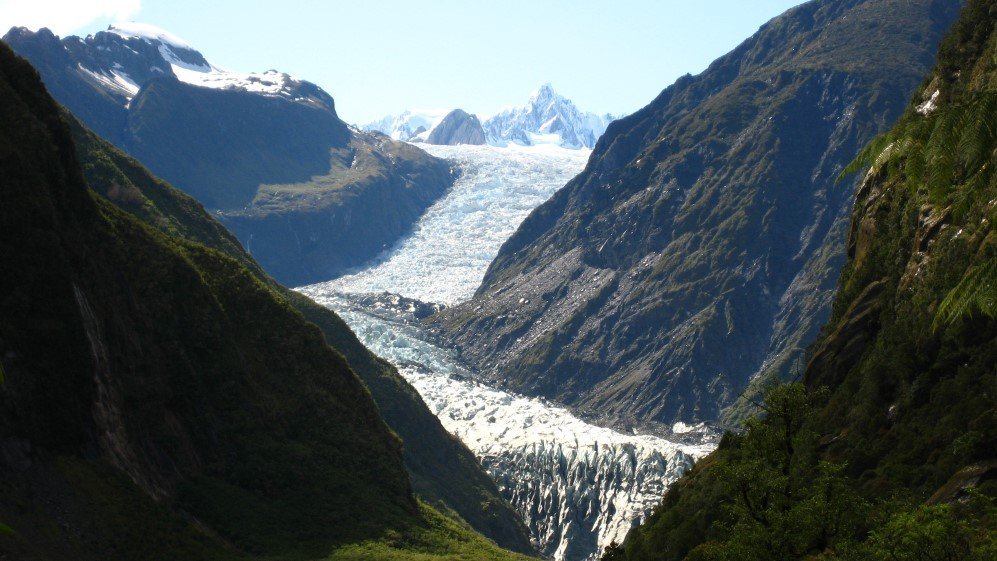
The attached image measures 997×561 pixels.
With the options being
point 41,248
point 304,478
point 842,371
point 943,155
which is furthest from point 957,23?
point 943,155

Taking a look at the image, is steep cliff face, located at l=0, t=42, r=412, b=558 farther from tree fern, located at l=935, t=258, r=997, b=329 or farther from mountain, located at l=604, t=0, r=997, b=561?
tree fern, located at l=935, t=258, r=997, b=329

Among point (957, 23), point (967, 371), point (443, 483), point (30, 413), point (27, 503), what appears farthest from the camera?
point (443, 483)

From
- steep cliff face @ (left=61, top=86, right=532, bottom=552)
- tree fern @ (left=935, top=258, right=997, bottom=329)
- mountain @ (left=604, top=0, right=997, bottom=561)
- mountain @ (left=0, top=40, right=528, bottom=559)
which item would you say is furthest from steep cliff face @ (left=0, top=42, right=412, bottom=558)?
tree fern @ (left=935, top=258, right=997, bottom=329)

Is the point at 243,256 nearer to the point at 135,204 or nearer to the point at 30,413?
the point at 135,204

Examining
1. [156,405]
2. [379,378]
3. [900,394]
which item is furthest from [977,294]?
[379,378]

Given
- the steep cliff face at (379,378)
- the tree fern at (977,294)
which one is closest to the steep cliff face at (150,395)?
the steep cliff face at (379,378)

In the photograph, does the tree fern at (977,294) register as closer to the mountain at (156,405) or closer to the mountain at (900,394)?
the mountain at (900,394)
